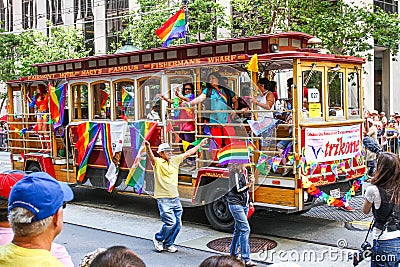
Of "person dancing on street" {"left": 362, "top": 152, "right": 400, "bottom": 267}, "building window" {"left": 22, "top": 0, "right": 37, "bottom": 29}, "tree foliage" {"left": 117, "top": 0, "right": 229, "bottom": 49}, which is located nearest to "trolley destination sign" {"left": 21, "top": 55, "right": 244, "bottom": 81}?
"person dancing on street" {"left": 362, "top": 152, "right": 400, "bottom": 267}

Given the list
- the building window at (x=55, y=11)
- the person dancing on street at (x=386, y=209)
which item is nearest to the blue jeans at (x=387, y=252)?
the person dancing on street at (x=386, y=209)

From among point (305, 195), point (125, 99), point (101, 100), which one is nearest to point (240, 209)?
point (305, 195)

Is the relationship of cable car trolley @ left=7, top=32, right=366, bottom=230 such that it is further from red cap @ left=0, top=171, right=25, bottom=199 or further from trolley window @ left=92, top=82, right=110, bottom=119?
red cap @ left=0, top=171, right=25, bottom=199

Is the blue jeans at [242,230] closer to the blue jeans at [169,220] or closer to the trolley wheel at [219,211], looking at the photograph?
the blue jeans at [169,220]

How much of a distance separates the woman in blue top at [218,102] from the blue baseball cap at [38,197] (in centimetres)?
635

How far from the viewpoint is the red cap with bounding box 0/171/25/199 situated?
12.0 ft

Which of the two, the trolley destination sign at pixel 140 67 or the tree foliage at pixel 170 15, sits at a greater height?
the tree foliage at pixel 170 15

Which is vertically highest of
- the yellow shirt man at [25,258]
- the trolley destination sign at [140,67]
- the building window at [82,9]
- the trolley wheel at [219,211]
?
the building window at [82,9]

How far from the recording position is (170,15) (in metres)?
22.3

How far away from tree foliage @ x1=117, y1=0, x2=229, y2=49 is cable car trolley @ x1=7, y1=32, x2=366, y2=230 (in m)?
9.67

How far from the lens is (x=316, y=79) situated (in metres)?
9.12

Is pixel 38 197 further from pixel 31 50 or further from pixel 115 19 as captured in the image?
pixel 115 19

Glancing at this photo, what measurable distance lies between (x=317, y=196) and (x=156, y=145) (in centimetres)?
335

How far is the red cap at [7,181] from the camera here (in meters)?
3.66
